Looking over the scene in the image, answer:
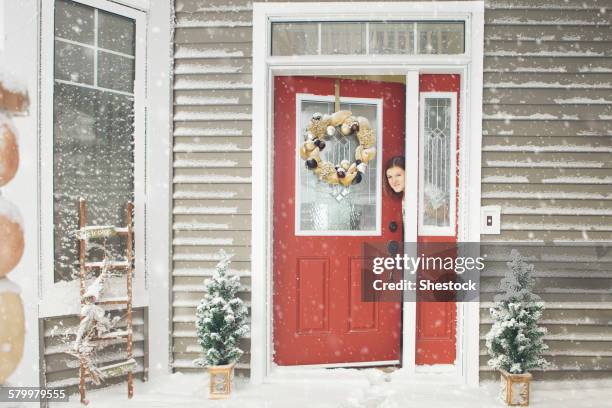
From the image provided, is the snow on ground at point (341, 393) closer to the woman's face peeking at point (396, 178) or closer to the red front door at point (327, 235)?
the red front door at point (327, 235)

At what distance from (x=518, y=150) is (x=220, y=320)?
7.87 ft

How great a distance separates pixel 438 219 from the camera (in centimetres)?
328

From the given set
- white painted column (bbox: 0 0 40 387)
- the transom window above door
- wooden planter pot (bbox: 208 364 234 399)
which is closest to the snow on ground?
wooden planter pot (bbox: 208 364 234 399)

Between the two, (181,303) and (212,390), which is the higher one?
(181,303)

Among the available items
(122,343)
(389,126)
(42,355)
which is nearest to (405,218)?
(389,126)

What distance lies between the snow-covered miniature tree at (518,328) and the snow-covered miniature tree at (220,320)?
1.68m

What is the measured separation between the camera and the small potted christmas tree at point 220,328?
9.35 feet

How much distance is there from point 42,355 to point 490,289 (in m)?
3.04

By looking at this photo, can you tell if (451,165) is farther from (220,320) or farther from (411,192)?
(220,320)

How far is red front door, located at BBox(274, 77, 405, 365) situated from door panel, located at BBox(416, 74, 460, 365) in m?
0.24

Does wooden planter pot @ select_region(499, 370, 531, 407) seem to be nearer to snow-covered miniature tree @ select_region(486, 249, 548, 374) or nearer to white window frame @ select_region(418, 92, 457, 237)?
snow-covered miniature tree @ select_region(486, 249, 548, 374)

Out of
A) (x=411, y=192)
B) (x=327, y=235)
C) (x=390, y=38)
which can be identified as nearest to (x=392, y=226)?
(x=411, y=192)

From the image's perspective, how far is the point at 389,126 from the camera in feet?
11.3

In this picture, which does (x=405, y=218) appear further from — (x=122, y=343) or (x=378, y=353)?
(x=122, y=343)
